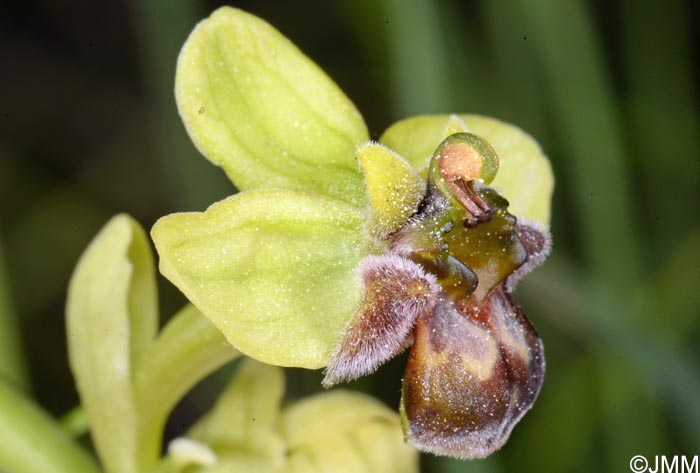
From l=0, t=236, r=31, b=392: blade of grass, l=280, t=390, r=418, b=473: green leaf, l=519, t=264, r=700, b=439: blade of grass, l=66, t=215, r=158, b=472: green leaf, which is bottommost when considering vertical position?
l=519, t=264, r=700, b=439: blade of grass

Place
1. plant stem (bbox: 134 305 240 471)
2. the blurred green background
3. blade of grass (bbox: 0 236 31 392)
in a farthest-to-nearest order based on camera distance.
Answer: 1. the blurred green background
2. blade of grass (bbox: 0 236 31 392)
3. plant stem (bbox: 134 305 240 471)

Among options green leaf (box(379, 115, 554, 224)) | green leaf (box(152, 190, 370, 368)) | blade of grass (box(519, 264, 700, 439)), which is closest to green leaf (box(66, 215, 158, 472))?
green leaf (box(152, 190, 370, 368))

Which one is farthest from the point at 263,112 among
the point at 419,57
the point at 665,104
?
the point at 665,104

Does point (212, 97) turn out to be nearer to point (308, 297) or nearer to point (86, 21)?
point (308, 297)

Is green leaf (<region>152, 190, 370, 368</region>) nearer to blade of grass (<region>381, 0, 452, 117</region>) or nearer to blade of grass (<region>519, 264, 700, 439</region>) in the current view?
blade of grass (<region>381, 0, 452, 117</region>)

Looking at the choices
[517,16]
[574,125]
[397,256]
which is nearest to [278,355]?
[397,256]

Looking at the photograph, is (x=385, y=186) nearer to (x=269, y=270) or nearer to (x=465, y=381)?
(x=269, y=270)
